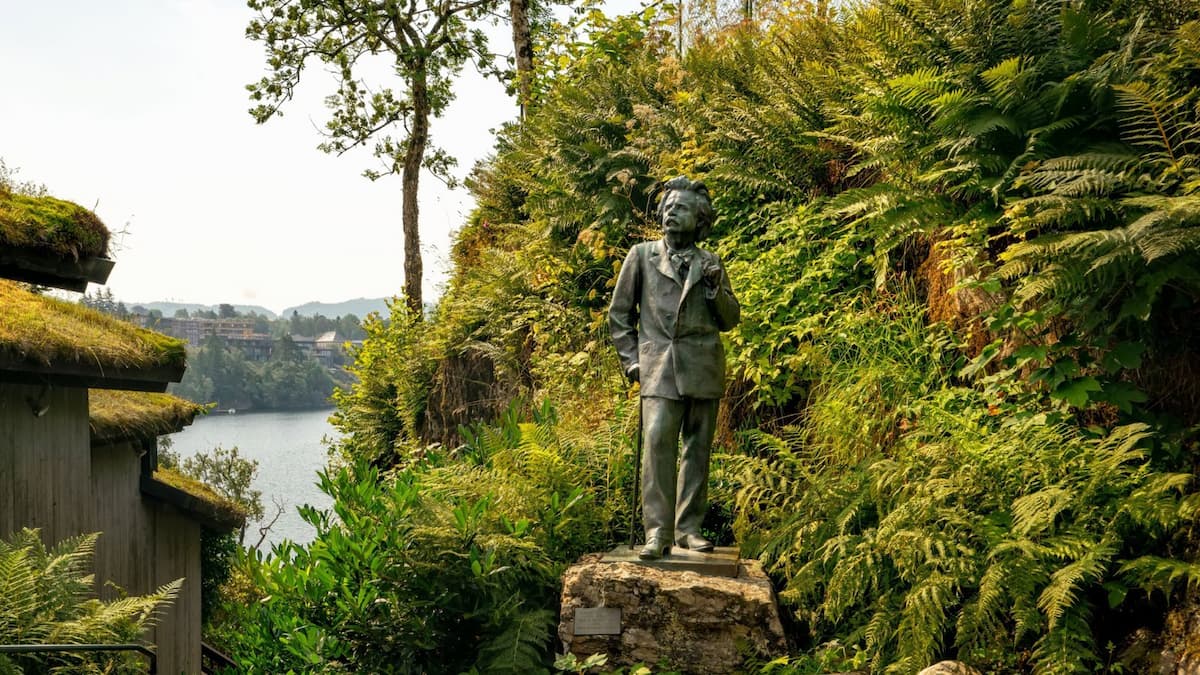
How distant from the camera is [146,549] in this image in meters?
11.4

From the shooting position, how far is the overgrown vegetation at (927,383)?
4.86 m

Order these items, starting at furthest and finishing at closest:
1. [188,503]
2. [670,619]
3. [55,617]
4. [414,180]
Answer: [414,180]
[188,503]
[55,617]
[670,619]

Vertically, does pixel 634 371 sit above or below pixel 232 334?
below

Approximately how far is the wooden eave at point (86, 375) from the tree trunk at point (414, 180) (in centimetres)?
962

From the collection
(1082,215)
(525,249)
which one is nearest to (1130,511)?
(1082,215)

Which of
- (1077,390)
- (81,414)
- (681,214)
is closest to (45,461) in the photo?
(81,414)

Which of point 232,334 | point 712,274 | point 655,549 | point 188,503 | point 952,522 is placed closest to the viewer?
point 952,522

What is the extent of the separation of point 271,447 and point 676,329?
44970 millimetres

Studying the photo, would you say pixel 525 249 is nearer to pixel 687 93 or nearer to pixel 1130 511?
pixel 687 93

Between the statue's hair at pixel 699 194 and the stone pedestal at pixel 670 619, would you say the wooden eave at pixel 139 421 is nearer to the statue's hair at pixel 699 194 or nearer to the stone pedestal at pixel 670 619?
the stone pedestal at pixel 670 619

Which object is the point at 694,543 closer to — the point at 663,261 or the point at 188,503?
the point at 663,261

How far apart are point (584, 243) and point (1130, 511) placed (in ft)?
21.0

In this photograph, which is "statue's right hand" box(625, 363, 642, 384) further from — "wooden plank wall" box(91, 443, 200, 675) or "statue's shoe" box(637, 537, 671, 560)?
"wooden plank wall" box(91, 443, 200, 675)

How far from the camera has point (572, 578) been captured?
5.58 metres
